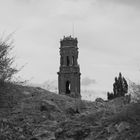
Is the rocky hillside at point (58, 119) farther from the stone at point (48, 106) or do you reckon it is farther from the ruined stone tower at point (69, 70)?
the ruined stone tower at point (69, 70)

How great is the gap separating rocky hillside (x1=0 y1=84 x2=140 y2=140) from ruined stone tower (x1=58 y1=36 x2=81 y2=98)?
1944 inches

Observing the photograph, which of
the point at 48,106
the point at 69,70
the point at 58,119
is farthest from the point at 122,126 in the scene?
the point at 69,70

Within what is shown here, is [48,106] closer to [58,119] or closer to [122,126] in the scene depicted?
[58,119]

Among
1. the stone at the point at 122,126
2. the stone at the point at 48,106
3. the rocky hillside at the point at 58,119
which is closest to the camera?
the stone at the point at 122,126

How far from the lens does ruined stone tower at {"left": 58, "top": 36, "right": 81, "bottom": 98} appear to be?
61781 millimetres

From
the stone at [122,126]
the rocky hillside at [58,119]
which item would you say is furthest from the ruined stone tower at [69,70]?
the stone at [122,126]

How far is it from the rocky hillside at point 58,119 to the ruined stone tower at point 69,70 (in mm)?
49374

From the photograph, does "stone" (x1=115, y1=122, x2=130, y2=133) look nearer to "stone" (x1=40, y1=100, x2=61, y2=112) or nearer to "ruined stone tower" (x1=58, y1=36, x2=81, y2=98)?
"stone" (x1=40, y1=100, x2=61, y2=112)

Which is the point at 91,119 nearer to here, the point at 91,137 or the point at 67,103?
the point at 91,137

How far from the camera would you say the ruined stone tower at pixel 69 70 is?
203 ft

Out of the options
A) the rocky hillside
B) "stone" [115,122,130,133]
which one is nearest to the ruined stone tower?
the rocky hillside

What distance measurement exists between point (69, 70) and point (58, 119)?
51.9m

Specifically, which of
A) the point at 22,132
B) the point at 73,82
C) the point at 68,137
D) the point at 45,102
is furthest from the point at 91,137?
the point at 73,82

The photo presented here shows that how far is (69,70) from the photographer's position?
6200cm
